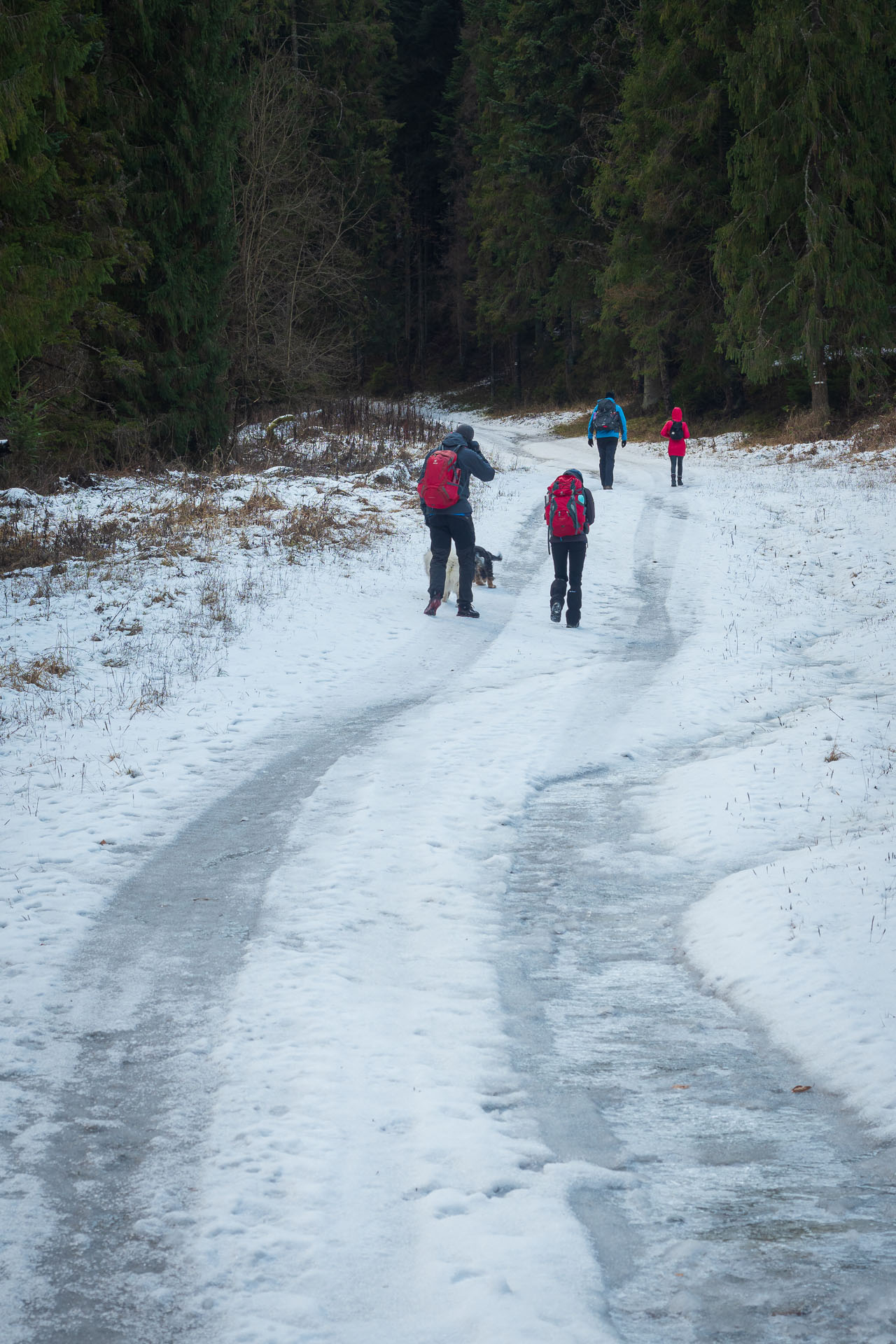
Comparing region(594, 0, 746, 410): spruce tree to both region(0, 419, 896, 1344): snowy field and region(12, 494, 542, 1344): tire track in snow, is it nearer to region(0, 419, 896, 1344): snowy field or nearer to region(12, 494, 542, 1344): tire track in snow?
region(0, 419, 896, 1344): snowy field

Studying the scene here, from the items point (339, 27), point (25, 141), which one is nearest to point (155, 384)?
point (25, 141)

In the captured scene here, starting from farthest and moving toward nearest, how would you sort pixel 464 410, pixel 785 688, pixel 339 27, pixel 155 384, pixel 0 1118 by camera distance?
pixel 464 410, pixel 339 27, pixel 155 384, pixel 785 688, pixel 0 1118

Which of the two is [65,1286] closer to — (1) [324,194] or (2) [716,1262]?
(2) [716,1262]

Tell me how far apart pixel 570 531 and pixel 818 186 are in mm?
20924

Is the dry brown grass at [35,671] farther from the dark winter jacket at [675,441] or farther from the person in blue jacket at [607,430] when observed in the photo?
the dark winter jacket at [675,441]

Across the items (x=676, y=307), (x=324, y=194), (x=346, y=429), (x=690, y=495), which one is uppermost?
(x=324, y=194)

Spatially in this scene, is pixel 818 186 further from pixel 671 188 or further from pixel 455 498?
pixel 455 498

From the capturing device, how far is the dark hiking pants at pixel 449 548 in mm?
11672

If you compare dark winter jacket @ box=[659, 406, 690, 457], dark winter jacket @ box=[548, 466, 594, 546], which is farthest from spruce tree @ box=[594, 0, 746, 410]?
dark winter jacket @ box=[548, 466, 594, 546]

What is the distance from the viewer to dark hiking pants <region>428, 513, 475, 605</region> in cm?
1167

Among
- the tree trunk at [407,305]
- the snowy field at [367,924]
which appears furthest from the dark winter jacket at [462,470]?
the tree trunk at [407,305]

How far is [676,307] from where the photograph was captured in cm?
3241

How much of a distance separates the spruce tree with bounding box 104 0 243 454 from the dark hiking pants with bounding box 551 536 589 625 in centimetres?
1048

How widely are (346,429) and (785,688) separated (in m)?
19.2
